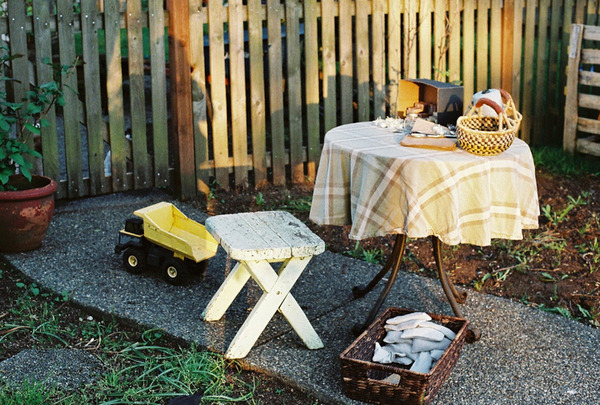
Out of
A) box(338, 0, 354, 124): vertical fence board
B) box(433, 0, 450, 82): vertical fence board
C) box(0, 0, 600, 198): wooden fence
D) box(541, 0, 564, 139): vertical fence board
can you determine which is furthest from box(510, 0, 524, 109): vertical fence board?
box(338, 0, 354, 124): vertical fence board

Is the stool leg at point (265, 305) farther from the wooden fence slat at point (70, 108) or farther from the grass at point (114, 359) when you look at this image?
the wooden fence slat at point (70, 108)

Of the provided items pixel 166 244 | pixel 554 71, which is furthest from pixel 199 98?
pixel 554 71

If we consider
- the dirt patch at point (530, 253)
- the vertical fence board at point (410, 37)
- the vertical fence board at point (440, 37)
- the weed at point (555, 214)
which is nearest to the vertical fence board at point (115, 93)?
the dirt patch at point (530, 253)

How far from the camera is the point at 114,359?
14.0 feet

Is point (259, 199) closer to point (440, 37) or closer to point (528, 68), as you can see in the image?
point (440, 37)

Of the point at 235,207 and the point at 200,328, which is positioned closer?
the point at 200,328

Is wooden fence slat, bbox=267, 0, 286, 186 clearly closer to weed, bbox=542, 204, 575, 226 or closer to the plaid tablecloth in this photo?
weed, bbox=542, 204, 575, 226

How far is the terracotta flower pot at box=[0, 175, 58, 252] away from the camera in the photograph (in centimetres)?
540

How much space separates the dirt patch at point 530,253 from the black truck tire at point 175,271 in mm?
1224

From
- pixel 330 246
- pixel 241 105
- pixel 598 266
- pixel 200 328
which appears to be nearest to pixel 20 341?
pixel 200 328

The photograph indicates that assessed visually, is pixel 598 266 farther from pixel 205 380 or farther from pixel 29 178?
pixel 29 178

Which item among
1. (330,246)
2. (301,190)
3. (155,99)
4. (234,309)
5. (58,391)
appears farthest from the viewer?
(301,190)

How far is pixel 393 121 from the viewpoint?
4.83 meters

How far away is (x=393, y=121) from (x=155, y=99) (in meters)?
2.48
